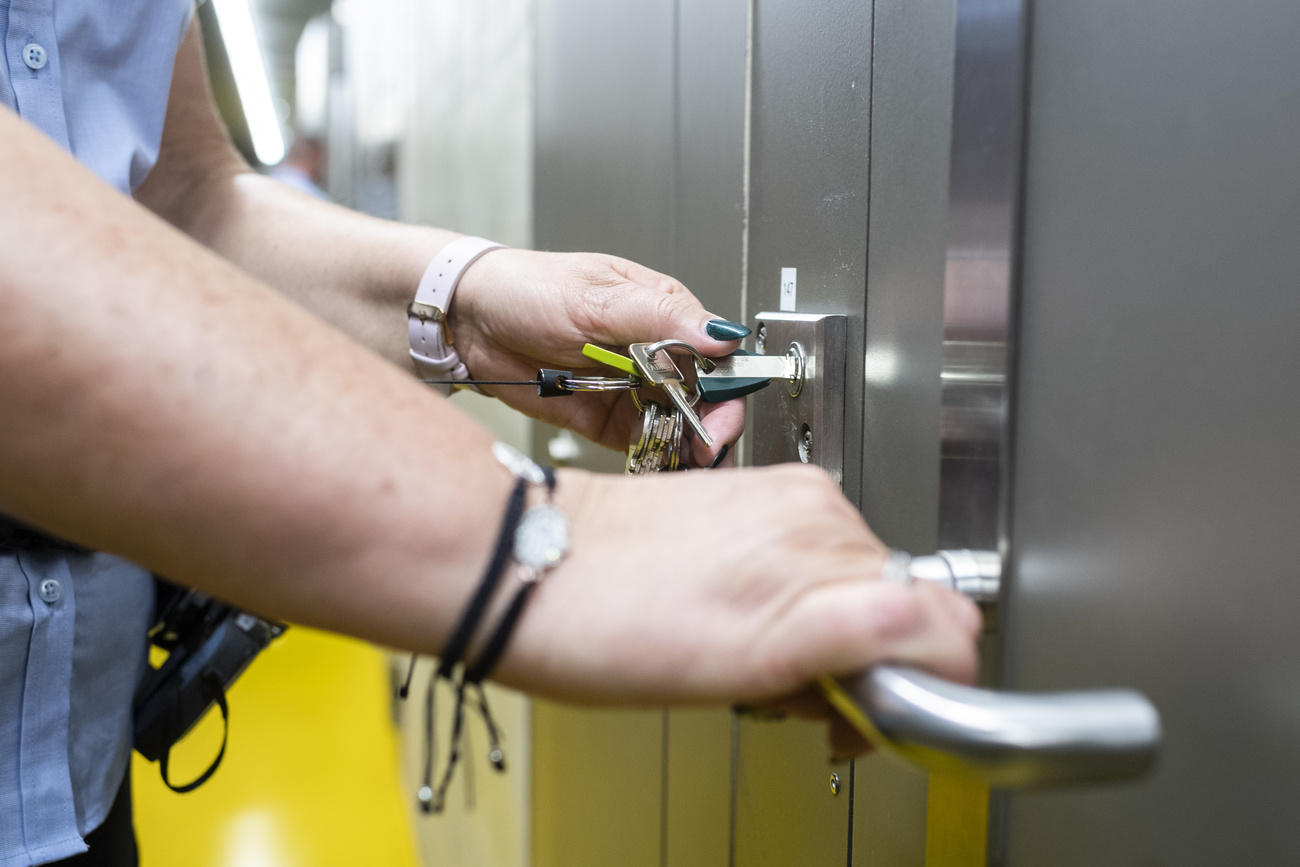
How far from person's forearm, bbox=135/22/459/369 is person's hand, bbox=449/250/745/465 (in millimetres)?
73

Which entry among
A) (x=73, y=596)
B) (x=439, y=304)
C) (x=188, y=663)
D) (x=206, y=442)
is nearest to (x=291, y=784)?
(x=188, y=663)

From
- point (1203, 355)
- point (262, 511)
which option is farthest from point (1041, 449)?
point (262, 511)

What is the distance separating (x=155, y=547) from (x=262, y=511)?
0.15 ft

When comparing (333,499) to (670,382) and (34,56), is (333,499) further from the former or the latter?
(34,56)

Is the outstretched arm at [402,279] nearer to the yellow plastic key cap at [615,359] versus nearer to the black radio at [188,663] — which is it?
the yellow plastic key cap at [615,359]

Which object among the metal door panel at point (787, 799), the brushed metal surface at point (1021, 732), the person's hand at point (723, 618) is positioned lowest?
the metal door panel at point (787, 799)

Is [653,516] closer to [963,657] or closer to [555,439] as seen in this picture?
[963,657]

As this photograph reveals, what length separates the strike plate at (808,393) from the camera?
620 millimetres

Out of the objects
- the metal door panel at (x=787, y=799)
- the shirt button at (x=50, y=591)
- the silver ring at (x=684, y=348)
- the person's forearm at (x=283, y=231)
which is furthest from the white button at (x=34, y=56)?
the metal door panel at (x=787, y=799)

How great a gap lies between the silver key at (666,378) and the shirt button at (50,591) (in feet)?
1.48

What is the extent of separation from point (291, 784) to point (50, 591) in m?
2.44

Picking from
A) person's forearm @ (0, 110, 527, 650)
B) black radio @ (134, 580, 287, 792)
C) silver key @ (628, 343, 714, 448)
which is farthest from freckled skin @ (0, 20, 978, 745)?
black radio @ (134, 580, 287, 792)

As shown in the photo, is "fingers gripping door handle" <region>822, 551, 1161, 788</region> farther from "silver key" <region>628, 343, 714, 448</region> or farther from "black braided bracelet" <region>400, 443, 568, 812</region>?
"silver key" <region>628, 343, 714, 448</region>

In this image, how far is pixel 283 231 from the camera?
2.97ft
